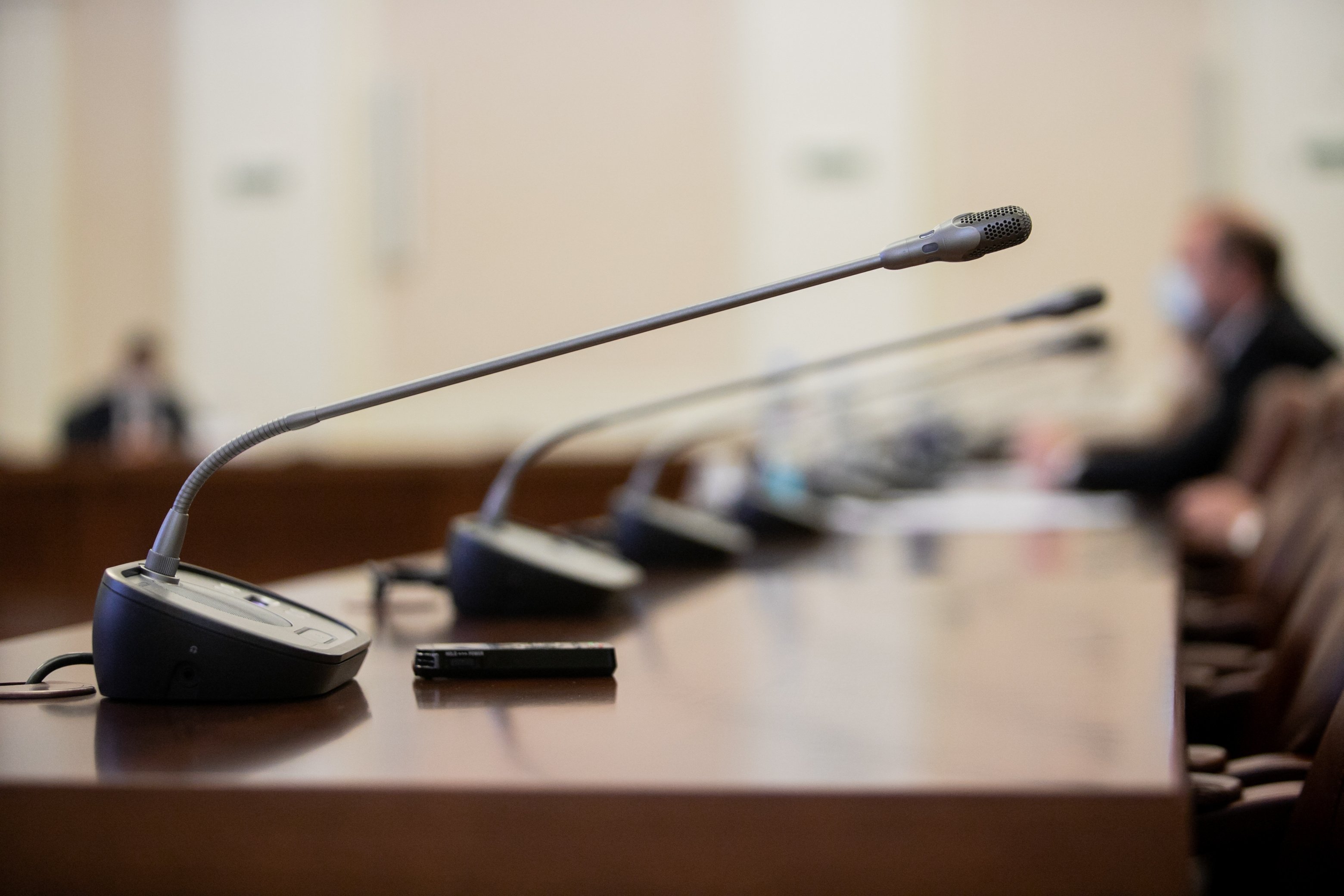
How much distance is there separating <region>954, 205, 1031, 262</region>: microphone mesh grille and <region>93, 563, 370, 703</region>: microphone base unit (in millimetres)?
530

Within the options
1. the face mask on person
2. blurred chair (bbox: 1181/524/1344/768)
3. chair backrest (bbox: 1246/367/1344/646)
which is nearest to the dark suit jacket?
the face mask on person

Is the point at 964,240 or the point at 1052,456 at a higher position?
the point at 964,240

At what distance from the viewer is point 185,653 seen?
82cm

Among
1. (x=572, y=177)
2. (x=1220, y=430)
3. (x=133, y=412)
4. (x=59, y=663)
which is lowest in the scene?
(x=133, y=412)

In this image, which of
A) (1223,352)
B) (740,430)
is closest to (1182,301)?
(1223,352)

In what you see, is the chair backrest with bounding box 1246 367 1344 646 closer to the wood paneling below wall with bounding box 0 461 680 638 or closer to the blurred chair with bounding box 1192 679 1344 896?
the blurred chair with bounding box 1192 679 1344 896

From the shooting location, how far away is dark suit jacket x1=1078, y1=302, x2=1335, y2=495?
3498mm

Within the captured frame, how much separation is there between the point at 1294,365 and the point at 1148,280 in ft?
10.4

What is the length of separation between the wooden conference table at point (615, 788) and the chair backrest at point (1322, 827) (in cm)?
11

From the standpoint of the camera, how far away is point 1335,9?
633 centimetres

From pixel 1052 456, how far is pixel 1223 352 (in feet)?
1.82

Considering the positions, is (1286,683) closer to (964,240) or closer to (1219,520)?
(964,240)

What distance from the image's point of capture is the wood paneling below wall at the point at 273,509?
16.1 ft

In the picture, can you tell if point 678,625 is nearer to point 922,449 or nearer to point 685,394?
point 685,394
